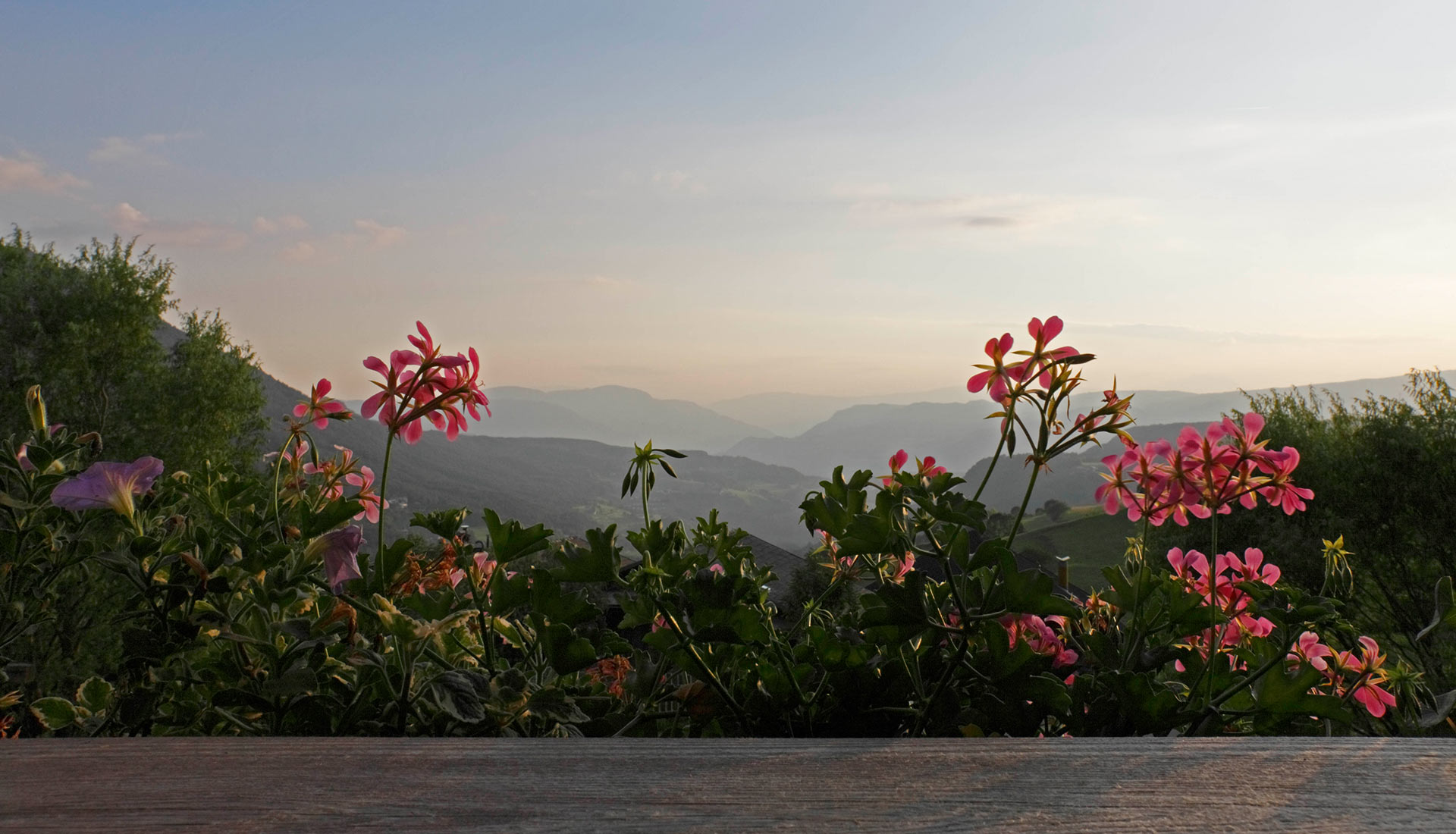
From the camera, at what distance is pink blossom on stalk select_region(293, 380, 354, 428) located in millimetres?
1417

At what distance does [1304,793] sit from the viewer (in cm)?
83

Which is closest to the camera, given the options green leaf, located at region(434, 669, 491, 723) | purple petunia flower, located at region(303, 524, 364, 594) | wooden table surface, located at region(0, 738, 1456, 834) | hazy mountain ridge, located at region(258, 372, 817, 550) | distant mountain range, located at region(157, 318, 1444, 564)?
wooden table surface, located at region(0, 738, 1456, 834)

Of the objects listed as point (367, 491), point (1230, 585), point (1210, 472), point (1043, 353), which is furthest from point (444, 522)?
point (1230, 585)

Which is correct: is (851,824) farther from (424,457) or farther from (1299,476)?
(424,457)

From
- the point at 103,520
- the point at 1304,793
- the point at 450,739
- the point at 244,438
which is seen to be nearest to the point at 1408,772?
the point at 1304,793

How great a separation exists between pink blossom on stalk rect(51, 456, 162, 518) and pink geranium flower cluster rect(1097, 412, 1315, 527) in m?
1.48

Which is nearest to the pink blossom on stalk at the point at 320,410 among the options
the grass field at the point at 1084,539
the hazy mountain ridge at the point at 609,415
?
the grass field at the point at 1084,539

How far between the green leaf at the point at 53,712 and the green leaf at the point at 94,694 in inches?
1.5

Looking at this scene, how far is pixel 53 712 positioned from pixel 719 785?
1.03m

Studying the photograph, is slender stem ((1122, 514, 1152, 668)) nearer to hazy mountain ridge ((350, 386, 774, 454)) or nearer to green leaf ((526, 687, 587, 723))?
green leaf ((526, 687, 587, 723))

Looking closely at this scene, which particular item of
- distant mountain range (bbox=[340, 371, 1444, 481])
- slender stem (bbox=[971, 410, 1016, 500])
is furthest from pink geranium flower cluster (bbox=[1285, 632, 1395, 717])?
distant mountain range (bbox=[340, 371, 1444, 481])

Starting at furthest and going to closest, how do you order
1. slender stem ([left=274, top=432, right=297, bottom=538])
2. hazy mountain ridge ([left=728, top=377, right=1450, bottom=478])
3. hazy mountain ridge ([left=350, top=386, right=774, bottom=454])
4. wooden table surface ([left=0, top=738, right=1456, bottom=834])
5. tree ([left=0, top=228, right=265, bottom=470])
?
1. hazy mountain ridge ([left=350, top=386, right=774, bottom=454])
2. hazy mountain ridge ([left=728, top=377, right=1450, bottom=478])
3. tree ([left=0, top=228, right=265, bottom=470])
4. slender stem ([left=274, top=432, right=297, bottom=538])
5. wooden table surface ([left=0, top=738, right=1456, bottom=834])

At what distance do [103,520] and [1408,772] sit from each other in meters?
1.74

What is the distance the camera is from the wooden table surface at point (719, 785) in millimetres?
740
